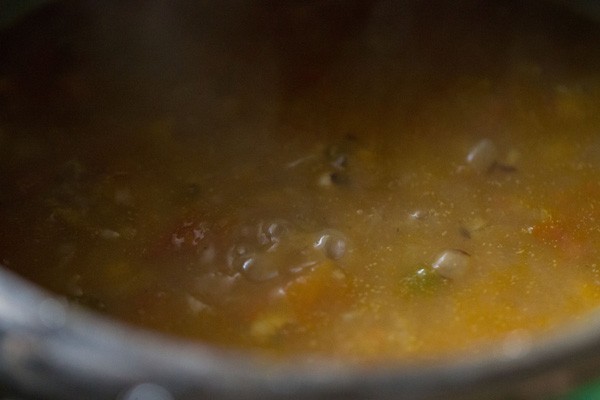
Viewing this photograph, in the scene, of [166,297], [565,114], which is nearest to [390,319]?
[166,297]

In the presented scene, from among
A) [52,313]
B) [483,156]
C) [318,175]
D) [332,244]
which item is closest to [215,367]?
[52,313]

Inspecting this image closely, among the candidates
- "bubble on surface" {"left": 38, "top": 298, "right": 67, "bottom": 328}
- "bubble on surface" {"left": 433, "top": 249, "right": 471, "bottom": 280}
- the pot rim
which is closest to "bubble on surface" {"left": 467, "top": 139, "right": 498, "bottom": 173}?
"bubble on surface" {"left": 433, "top": 249, "right": 471, "bottom": 280}

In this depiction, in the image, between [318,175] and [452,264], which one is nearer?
[452,264]

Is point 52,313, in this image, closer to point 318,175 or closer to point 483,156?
point 318,175

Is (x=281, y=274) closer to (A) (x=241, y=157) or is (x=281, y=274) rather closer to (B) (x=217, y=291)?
(B) (x=217, y=291)

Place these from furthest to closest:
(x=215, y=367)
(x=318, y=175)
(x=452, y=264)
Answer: (x=318, y=175) → (x=452, y=264) → (x=215, y=367)

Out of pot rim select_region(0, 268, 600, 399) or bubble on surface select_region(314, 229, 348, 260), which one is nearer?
pot rim select_region(0, 268, 600, 399)

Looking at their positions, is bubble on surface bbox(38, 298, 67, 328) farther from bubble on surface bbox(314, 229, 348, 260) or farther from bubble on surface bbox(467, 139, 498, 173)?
bubble on surface bbox(467, 139, 498, 173)

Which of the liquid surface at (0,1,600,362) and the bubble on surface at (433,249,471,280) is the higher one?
the liquid surface at (0,1,600,362)

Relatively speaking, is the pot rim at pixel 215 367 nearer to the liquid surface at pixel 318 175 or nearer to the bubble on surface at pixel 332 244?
the liquid surface at pixel 318 175
